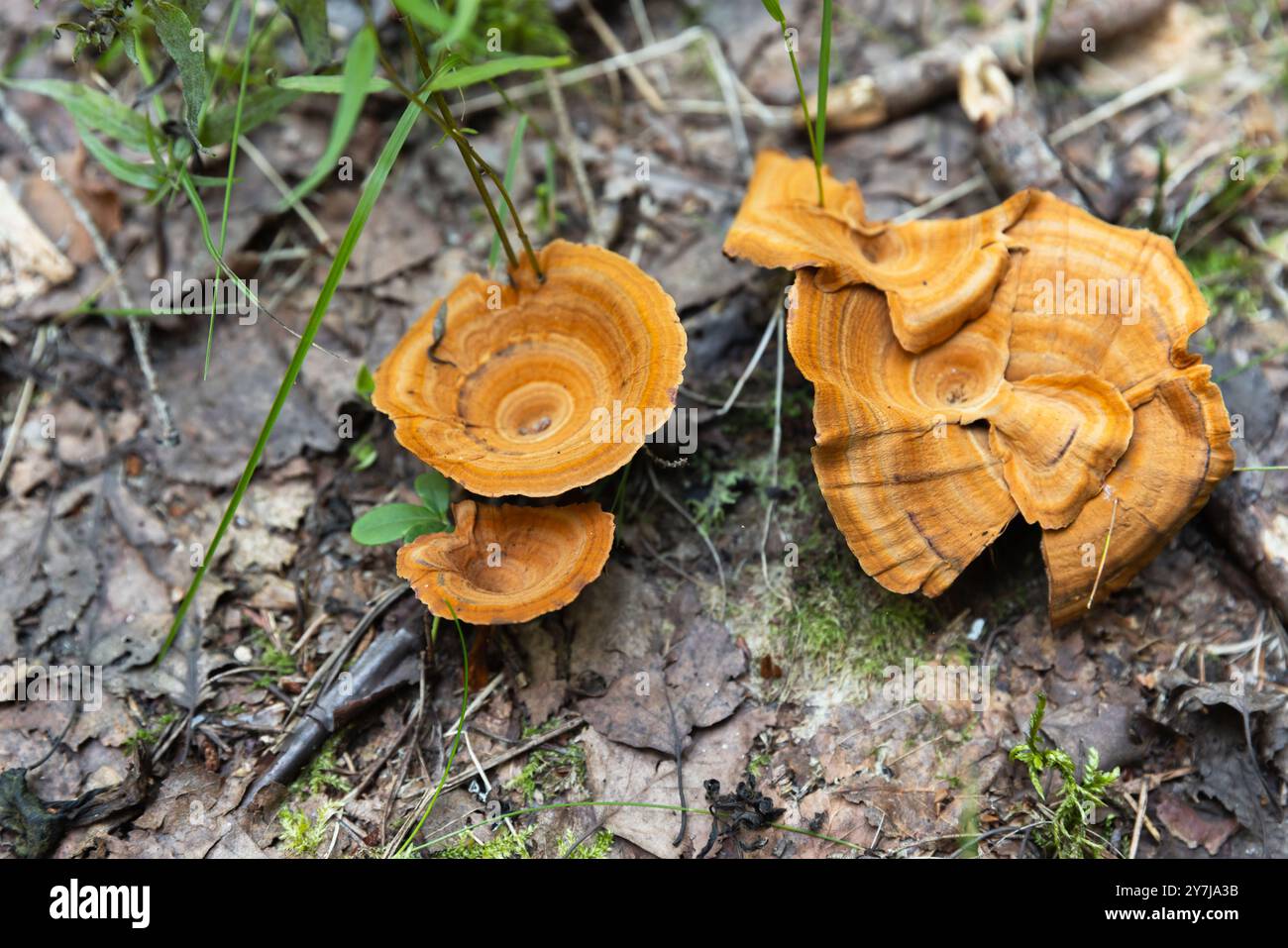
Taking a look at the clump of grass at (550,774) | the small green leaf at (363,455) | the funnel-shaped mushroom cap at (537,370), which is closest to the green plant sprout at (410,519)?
the funnel-shaped mushroom cap at (537,370)

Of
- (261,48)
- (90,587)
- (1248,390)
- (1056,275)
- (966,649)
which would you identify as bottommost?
(966,649)

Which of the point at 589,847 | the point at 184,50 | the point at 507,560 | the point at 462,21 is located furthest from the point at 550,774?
the point at 184,50

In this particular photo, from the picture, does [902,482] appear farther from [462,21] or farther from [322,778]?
[322,778]

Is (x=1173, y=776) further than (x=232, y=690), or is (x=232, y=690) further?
(x=232, y=690)

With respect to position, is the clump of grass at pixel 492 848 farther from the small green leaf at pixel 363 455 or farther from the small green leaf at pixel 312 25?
the small green leaf at pixel 312 25

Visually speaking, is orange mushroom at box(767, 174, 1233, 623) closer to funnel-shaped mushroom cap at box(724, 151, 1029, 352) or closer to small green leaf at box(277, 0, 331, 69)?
funnel-shaped mushroom cap at box(724, 151, 1029, 352)
